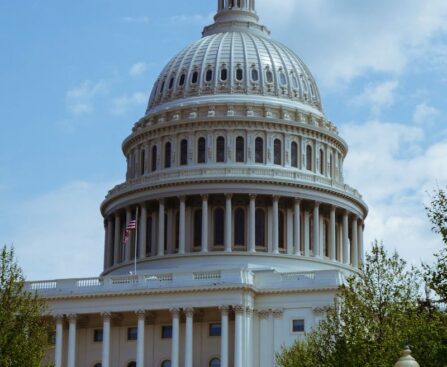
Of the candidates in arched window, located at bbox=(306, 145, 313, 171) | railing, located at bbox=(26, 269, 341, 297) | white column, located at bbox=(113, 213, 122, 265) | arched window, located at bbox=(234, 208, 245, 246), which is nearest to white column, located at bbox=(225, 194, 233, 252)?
arched window, located at bbox=(234, 208, 245, 246)

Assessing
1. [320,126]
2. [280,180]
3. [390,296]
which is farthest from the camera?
[320,126]

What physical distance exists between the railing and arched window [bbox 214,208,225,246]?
1397 centimetres

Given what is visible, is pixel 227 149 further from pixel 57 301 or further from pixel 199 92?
pixel 57 301

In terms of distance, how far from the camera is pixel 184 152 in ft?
437

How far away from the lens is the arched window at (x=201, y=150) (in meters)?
132

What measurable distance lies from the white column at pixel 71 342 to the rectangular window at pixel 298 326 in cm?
1920

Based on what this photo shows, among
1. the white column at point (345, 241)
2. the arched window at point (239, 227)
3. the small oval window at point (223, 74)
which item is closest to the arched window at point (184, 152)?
the arched window at point (239, 227)

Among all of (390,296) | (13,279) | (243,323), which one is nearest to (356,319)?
(390,296)

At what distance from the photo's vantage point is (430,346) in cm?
6316

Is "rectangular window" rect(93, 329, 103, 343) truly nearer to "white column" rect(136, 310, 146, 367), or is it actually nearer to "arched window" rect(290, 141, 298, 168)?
"white column" rect(136, 310, 146, 367)

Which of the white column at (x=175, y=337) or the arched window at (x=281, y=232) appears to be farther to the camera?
the arched window at (x=281, y=232)

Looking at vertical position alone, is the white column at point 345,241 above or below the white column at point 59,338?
above

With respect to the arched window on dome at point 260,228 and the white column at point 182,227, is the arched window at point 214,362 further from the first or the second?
the arched window on dome at point 260,228

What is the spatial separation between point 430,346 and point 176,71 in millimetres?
80603
